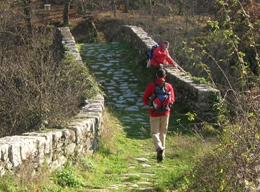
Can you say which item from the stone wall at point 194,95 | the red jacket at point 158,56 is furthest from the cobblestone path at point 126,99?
the red jacket at point 158,56

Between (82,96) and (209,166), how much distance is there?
568 centimetres

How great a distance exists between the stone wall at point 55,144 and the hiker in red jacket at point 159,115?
42.4 inches

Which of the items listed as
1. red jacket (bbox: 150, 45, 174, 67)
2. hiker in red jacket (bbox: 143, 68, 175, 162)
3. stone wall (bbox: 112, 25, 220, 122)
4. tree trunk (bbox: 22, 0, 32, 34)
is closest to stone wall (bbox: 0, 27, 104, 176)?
hiker in red jacket (bbox: 143, 68, 175, 162)

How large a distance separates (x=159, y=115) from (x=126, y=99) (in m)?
4.92

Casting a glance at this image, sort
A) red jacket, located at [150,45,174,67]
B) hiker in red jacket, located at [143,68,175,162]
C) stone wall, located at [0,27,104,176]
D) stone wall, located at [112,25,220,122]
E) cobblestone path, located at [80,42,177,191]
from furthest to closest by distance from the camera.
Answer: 1. red jacket, located at [150,45,174,67]
2. stone wall, located at [112,25,220,122]
3. hiker in red jacket, located at [143,68,175,162]
4. cobblestone path, located at [80,42,177,191]
5. stone wall, located at [0,27,104,176]

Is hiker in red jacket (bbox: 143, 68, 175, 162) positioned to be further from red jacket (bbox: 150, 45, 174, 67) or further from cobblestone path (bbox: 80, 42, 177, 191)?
red jacket (bbox: 150, 45, 174, 67)

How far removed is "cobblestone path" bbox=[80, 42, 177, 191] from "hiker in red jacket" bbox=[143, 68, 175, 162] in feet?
1.04

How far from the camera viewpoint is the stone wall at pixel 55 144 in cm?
580

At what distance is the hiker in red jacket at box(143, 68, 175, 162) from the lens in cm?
855

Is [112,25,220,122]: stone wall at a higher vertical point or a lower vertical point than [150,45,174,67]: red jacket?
lower

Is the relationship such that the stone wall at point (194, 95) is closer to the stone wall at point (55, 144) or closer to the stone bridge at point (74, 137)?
the stone bridge at point (74, 137)

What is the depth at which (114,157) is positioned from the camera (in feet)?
28.9

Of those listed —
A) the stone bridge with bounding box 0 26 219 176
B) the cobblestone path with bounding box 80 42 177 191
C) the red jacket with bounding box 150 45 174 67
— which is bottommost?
the cobblestone path with bounding box 80 42 177 191

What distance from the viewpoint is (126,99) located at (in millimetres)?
13617
